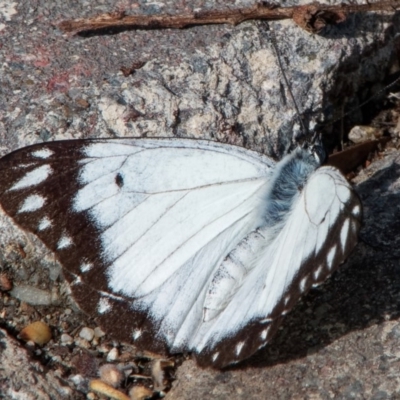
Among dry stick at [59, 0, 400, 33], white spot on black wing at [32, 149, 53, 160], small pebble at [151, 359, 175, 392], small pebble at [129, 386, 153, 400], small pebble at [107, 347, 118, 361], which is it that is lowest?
small pebble at [129, 386, 153, 400]

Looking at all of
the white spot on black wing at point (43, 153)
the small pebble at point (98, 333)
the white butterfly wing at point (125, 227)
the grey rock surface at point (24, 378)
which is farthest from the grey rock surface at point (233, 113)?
the white spot on black wing at point (43, 153)

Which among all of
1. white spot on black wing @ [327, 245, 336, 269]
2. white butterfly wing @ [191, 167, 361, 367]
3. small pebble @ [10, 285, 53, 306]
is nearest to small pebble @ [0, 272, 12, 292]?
small pebble @ [10, 285, 53, 306]

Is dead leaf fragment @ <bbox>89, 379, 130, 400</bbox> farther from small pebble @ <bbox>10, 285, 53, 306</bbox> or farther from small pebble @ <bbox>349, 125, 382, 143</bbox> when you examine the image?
small pebble @ <bbox>349, 125, 382, 143</bbox>

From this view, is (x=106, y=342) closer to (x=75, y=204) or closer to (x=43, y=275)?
(x=43, y=275)

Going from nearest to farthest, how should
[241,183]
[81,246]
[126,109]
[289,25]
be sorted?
A: 1. [81,246]
2. [241,183]
3. [126,109]
4. [289,25]

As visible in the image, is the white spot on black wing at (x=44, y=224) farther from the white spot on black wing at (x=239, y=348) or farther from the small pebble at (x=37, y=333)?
the white spot on black wing at (x=239, y=348)

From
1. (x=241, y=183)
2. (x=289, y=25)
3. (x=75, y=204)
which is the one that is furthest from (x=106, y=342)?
(x=289, y=25)
